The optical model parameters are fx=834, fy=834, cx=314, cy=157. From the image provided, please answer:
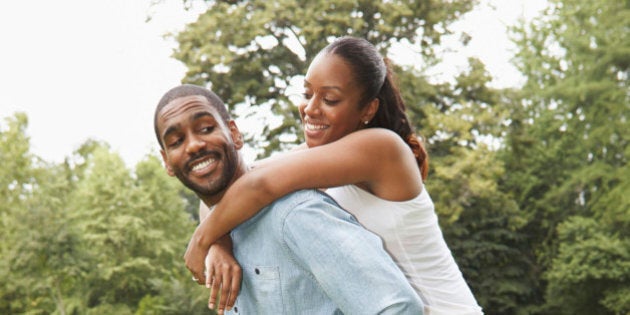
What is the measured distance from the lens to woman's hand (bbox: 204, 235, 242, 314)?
234 cm

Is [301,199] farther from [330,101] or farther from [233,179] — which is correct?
[330,101]

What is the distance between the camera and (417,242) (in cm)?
288

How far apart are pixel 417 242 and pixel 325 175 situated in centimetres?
55

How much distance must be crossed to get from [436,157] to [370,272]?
2160 cm

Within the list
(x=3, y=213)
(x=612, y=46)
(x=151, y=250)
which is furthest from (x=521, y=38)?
(x=3, y=213)

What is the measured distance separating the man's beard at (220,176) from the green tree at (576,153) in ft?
80.4

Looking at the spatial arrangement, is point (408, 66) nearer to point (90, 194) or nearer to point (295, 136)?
point (295, 136)

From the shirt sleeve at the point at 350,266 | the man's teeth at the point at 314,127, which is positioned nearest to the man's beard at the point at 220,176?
the shirt sleeve at the point at 350,266

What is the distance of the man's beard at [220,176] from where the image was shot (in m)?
2.36

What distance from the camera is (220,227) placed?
2.48 meters

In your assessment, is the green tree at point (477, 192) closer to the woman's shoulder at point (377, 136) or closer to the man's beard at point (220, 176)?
the woman's shoulder at point (377, 136)

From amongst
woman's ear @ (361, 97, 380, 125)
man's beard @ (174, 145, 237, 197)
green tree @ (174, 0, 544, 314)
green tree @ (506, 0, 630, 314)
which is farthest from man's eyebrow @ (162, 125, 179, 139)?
green tree @ (506, 0, 630, 314)

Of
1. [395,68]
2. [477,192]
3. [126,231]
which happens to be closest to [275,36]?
[395,68]

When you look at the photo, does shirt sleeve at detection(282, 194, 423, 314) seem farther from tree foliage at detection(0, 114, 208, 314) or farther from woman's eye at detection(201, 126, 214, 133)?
tree foliage at detection(0, 114, 208, 314)
